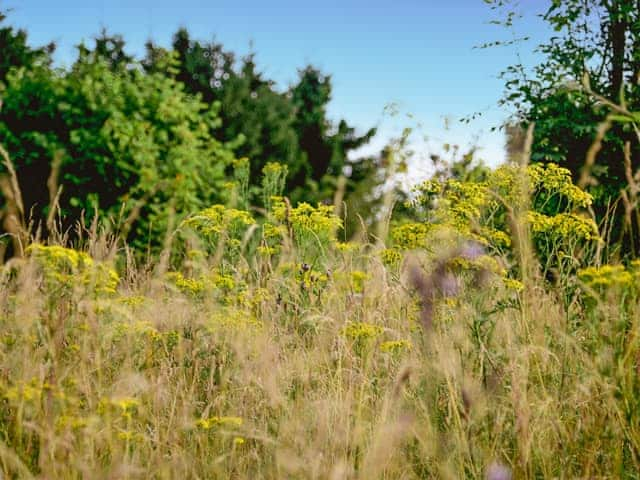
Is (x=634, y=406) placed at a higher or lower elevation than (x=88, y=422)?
higher

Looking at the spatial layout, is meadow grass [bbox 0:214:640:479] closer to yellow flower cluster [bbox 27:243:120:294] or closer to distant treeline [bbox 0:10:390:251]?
yellow flower cluster [bbox 27:243:120:294]

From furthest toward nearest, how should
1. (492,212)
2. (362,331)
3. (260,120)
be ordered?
(260,120) → (492,212) → (362,331)

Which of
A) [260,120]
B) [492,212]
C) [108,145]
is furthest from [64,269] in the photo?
[260,120]

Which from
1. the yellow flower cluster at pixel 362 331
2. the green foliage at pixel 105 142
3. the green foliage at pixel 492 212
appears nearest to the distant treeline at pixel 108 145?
the green foliage at pixel 105 142

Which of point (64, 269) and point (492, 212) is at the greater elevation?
point (492, 212)

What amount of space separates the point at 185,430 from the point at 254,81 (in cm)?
1094

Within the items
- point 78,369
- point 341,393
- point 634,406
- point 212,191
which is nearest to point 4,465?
point 78,369

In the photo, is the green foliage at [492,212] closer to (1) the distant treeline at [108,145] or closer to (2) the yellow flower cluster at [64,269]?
(2) the yellow flower cluster at [64,269]

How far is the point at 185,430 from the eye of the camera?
275 cm

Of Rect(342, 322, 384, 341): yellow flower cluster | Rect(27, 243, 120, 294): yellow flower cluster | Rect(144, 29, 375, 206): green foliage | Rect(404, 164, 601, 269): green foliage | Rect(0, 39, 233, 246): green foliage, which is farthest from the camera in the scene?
Rect(144, 29, 375, 206): green foliage

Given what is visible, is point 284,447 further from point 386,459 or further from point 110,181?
point 110,181

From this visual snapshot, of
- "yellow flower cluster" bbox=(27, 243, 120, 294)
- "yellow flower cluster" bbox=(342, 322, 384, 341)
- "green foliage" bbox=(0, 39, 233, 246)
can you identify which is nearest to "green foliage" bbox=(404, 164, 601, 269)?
"yellow flower cluster" bbox=(342, 322, 384, 341)

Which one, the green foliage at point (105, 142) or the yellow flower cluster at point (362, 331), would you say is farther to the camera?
the green foliage at point (105, 142)

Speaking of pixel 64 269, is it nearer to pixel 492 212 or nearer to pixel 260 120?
pixel 492 212
